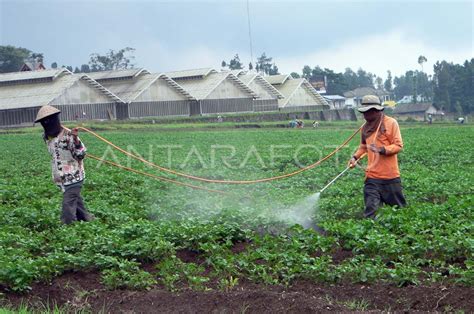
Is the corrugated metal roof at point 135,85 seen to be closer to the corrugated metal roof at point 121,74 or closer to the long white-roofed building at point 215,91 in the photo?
the corrugated metal roof at point 121,74

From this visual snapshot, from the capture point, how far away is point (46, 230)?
32.6ft

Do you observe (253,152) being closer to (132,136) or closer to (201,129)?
(132,136)

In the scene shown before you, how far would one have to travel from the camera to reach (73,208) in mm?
10008

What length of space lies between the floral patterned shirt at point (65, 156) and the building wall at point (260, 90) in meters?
66.7

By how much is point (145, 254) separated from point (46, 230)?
2.54 metres

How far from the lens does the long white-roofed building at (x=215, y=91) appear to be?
6719 cm

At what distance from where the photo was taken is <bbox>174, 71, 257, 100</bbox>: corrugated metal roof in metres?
67.7

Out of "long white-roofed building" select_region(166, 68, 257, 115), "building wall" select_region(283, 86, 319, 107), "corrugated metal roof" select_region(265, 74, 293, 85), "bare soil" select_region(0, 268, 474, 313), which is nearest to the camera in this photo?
"bare soil" select_region(0, 268, 474, 313)

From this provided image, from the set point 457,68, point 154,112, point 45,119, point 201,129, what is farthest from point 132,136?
point 457,68

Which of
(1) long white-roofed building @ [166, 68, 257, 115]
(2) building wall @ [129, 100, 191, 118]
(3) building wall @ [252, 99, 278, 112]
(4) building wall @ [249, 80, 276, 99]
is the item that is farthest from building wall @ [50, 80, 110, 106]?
(4) building wall @ [249, 80, 276, 99]

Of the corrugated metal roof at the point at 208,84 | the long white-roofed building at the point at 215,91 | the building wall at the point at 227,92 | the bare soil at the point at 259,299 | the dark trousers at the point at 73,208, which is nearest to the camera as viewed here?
the bare soil at the point at 259,299

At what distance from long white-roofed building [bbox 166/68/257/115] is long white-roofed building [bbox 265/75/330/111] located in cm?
951

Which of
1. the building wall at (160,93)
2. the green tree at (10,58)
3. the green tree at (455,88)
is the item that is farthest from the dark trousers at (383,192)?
the green tree at (10,58)

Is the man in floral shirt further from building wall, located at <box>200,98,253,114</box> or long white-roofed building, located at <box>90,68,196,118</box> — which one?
building wall, located at <box>200,98,253,114</box>
